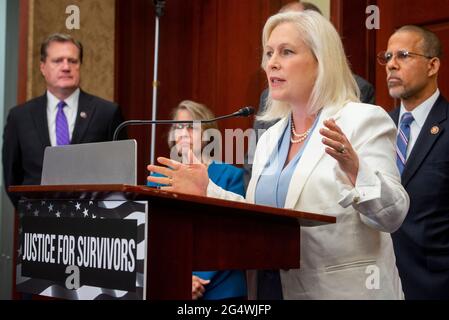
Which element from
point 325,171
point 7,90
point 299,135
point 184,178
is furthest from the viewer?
point 7,90

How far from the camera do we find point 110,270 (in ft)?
4.87

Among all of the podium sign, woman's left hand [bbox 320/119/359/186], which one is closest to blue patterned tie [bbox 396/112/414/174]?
woman's left hand [bbox 320/119/359/186]

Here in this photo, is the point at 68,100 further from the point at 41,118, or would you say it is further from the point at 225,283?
the point at 225,283

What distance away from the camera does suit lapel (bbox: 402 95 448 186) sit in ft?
10.2

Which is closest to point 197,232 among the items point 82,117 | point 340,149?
point 340,149

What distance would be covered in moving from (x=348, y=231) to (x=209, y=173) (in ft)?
4.37

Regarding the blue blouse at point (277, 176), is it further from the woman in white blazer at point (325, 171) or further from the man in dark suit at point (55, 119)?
the man in dark suit at point (55, 119)

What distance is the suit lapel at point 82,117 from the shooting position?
12.8ft

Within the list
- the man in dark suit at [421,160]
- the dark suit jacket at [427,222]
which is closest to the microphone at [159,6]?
the man in dark suit at [421,160]

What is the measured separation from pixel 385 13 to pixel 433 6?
0.32 m

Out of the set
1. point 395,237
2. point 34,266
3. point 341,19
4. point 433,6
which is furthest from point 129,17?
point 34,266

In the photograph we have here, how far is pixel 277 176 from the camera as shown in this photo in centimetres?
213

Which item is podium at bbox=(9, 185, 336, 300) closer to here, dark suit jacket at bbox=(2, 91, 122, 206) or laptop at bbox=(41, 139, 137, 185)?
laptop at bbox=(41, 139, 137, 185)

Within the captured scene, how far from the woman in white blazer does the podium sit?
0.51 feet
